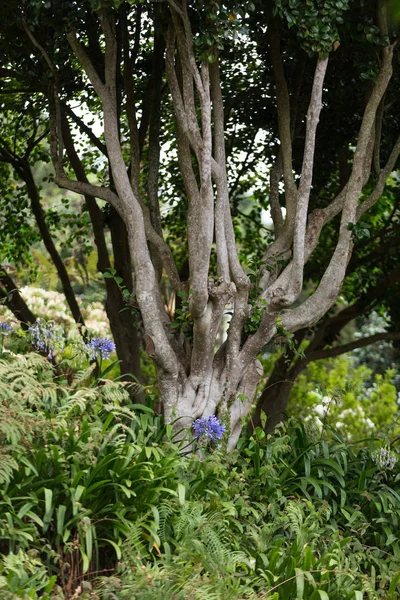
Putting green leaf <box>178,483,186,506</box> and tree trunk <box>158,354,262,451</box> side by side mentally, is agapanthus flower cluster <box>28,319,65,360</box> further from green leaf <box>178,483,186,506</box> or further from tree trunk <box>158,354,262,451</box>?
green leaf <box>178,483,186,506</box>

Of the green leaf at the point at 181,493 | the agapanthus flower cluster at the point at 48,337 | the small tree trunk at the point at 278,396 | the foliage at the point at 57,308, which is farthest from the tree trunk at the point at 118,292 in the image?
the green leaf at the point at 181,493

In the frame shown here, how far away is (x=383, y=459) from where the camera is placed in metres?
5.75

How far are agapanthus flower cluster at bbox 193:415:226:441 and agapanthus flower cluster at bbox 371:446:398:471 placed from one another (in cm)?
116

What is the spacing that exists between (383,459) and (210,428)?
1335 mm

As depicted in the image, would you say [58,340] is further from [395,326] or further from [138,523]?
[395,326]

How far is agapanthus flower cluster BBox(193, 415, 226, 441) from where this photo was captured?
17.4 ft


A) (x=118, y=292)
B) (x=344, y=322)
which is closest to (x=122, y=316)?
(x=118, y=292)

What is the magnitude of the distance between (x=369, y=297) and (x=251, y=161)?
2205 mm

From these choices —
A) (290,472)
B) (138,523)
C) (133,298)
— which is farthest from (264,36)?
(138,523)

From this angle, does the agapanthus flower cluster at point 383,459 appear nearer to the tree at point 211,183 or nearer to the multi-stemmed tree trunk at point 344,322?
the tree at point 211,183

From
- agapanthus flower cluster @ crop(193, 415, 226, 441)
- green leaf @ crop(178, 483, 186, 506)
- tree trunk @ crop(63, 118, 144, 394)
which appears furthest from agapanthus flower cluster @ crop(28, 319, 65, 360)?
tree trunk @ crop(63, 118, 144, 394)

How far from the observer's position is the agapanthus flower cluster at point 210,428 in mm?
5297

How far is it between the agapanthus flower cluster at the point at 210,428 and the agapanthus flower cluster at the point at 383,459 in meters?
1.16

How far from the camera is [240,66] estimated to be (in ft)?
28.9
